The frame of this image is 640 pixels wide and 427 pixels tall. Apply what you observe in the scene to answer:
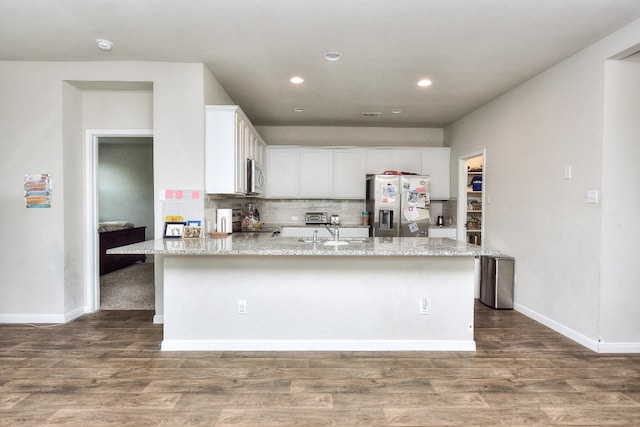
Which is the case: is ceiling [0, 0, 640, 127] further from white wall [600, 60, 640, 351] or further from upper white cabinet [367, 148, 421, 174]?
upper white cabinet [367, 148, 421, 174]

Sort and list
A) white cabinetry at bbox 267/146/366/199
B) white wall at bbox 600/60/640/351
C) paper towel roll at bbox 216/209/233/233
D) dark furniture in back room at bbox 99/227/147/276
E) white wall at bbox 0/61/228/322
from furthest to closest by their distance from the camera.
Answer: white cabinetry at bbox 267/146/366/199 < dark furniture in back room at bbox 99/227/147/276 < paper towel roll at bbox 216/209/233/233 < white wall at bbox 0/61/228/322 < white wall at bbox 600/60/640/351

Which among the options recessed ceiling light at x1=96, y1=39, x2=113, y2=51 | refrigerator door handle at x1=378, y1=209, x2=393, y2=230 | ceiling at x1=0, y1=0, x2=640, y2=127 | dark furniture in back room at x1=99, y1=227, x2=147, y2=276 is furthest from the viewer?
dark furniture in back room at x1=99, y1=227, x2=147, y2=276

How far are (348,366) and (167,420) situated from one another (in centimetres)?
123

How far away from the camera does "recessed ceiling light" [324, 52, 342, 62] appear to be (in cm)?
317

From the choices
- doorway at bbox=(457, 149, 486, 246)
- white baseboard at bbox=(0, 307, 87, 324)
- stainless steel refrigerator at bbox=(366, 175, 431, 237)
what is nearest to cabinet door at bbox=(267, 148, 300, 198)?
stainless steel refrigerator at bbox=(366, 175, 431, 237)

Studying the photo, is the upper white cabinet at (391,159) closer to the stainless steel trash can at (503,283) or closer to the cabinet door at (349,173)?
the cabinet door at (349,173)

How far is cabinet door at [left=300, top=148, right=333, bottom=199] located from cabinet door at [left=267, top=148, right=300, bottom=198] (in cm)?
10

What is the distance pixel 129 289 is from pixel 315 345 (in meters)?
3.30

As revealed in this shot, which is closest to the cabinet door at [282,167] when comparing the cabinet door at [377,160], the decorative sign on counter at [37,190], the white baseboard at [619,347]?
the cabinet door at [377,160]

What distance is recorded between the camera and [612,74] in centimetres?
287

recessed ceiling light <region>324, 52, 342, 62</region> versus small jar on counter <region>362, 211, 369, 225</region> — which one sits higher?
recessed ceiling light <region>324, 52, 342, 62</region>

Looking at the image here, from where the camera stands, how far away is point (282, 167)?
5863 mm

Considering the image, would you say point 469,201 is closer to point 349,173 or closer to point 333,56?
point 349,173

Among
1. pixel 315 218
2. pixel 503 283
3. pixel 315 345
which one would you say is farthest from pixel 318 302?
pixel 315 218
